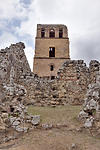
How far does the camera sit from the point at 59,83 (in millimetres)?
11508

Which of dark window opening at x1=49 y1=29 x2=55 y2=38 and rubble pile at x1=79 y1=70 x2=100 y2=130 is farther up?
dark window opening at x1=49 y1=29 x2=55 y2=38

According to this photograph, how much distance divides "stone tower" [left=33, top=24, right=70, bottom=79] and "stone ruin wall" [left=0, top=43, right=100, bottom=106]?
12.5 metres

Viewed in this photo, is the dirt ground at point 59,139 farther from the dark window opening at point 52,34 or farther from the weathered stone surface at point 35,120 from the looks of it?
the dark window opening at point 52,34

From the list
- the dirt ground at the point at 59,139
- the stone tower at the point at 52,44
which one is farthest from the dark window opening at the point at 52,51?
the dirt ground at the point at 59,139

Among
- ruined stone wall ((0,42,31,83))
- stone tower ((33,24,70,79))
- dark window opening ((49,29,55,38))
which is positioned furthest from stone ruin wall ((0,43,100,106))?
dark window opening ((49,29,55,38))

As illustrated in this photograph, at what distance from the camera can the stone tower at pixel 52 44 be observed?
80.6ft

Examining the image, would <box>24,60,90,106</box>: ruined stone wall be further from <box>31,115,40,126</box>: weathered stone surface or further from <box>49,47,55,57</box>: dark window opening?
<box>49,47,55,57</box>: dark window opening

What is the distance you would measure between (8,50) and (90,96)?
6300mm

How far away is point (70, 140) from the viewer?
17.6 feet

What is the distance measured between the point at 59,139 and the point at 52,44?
21.2m

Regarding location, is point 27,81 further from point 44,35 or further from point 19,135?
point 44,35

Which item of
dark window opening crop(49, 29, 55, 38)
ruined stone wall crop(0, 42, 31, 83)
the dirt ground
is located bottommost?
the dirt ground

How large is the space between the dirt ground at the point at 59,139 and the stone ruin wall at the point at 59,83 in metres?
4.02

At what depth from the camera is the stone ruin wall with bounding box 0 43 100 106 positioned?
11023 millimetres
